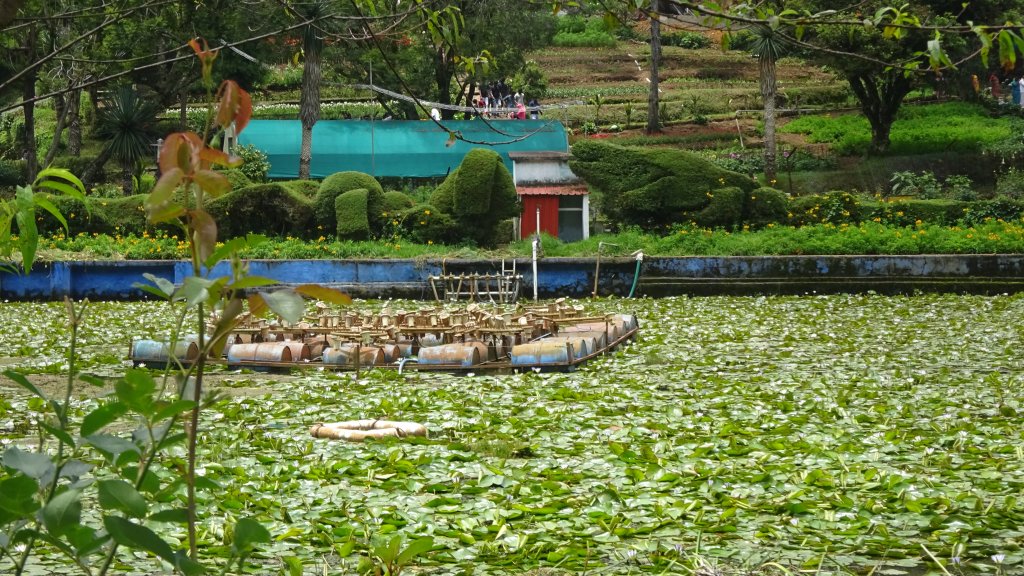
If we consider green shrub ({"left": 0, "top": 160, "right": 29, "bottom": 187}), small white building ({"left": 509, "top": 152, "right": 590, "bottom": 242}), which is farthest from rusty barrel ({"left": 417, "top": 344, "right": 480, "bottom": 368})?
green shrub ({"left": 0, "top": 160, "right": 29, "bottom": 187})

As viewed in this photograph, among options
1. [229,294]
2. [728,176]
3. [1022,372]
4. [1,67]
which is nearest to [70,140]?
[1,67]

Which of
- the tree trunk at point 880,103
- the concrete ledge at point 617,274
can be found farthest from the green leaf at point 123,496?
the tree trunk at point 880,103

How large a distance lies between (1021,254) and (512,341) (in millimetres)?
10552

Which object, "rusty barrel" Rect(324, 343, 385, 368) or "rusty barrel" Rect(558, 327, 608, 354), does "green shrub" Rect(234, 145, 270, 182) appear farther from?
"rusty barrel" Rect(324, 343, 385, 368)

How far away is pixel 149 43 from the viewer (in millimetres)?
27859

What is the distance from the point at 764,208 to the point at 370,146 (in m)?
11.2

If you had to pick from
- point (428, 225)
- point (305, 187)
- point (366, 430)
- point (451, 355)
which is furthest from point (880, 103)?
point (366, 430)

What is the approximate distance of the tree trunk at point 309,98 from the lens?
25609 mm

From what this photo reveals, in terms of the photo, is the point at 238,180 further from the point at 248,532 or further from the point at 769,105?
the point at 248,532

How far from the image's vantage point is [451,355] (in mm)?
10109

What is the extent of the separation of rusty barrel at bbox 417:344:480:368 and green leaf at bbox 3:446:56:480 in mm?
7969

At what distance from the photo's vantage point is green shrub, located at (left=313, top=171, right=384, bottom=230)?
20547 millimetres

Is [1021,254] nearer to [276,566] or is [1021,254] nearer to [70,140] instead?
[276,566]

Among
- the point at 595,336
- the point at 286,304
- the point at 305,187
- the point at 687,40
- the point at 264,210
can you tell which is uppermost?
the point at 687,40
